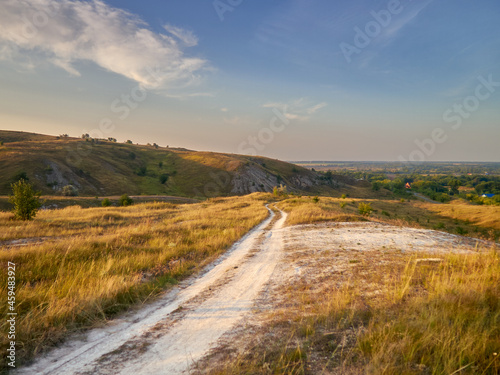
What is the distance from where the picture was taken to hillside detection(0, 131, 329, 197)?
6619cm

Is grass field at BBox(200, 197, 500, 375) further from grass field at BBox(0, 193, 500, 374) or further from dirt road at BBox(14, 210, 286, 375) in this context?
dirt road at BBox(14, 210, 286, 375)

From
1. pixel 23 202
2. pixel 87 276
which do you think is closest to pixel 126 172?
pixel 23 202

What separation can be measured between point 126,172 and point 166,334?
4053 inches

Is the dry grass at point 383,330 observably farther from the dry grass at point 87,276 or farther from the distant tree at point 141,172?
the distant tree at point 141,172

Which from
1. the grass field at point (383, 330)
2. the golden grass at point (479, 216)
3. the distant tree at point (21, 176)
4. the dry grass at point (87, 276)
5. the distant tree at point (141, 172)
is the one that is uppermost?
the distant tree at point (141, 172)

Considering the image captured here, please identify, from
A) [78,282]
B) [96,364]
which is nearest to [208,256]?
[78,282]

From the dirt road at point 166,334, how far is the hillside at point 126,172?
72178 millimetres

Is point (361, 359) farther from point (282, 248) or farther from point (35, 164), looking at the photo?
point (35, 164)

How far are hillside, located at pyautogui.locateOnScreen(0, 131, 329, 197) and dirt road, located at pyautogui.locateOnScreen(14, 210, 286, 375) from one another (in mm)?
72178

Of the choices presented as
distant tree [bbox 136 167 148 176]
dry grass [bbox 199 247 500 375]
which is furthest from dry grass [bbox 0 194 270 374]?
distant tree [bbox 136 167 148 176]

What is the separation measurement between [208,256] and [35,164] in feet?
273

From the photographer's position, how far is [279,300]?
5.64 metres

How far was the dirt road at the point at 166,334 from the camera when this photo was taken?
339 cm

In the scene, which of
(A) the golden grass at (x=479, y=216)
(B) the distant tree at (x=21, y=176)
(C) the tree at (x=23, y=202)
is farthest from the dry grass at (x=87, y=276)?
(B) the distant tree at (x=21, y=176)
